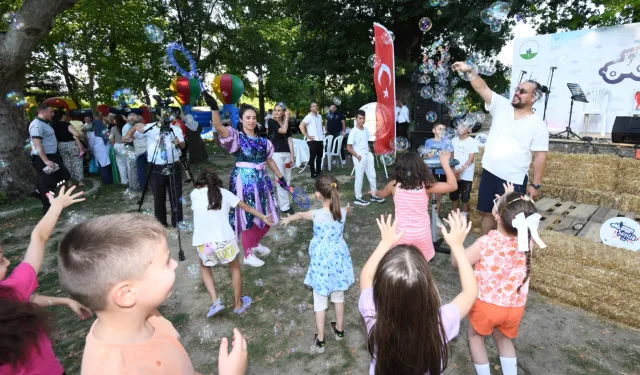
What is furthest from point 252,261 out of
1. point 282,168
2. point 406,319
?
point 406,319

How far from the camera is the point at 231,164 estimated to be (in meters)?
13.5

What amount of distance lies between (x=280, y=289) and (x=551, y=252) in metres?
3.60

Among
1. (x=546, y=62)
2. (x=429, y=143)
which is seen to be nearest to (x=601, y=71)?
(x=546, y=62)

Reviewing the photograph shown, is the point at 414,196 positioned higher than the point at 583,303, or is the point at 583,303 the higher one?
the point at 414,196

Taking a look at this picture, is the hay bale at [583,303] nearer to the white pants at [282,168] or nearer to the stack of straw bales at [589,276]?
the stack of straw bales at [589,276]

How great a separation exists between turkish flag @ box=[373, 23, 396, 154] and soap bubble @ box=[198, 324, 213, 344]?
6660mm

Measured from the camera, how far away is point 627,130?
9.66 meters

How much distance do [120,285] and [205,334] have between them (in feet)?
9.58

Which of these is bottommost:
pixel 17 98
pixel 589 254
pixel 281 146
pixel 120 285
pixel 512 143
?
pixel 589 254

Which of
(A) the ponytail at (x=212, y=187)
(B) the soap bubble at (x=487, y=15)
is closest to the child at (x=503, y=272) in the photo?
(A) the ponytail at (x=212, y=187)

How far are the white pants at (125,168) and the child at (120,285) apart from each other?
9646 millimetres

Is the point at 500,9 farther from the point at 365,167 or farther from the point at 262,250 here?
the point at 262,250

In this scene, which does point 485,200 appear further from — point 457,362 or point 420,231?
point 457,362

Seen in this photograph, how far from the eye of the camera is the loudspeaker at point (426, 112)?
1237 centimetres
